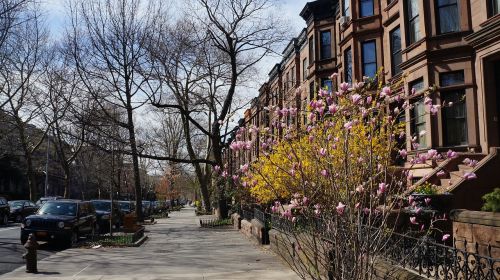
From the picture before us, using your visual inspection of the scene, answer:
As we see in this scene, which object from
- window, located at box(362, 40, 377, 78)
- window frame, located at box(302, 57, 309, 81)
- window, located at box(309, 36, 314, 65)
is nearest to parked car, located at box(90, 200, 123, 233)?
window, located at box(362, 40, 377, 78)

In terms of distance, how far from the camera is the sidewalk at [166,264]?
11.2 metres

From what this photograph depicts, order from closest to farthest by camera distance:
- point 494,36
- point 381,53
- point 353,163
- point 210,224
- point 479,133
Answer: point 353,163
point 494,36
point 479,133
point 381,53
point 210,224

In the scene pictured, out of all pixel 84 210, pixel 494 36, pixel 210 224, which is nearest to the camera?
pixel 494 36

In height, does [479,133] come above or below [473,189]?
above

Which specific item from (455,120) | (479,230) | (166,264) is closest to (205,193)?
(455,120)

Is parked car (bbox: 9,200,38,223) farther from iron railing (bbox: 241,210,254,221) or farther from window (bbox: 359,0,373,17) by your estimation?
window (bbox: 359,0,373,17)

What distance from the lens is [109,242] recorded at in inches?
707

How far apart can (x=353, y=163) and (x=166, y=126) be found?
57286 millimetres

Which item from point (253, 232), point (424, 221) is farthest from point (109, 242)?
point (424, 221)

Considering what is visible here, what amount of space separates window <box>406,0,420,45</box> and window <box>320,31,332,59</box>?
40.4 feet

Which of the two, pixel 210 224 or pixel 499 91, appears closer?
pixel 499 91

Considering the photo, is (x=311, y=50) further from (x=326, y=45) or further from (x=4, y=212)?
(x=4, y=212)

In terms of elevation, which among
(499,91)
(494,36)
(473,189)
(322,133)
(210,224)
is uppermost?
(494,36)

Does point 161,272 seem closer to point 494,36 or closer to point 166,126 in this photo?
point 494,36
